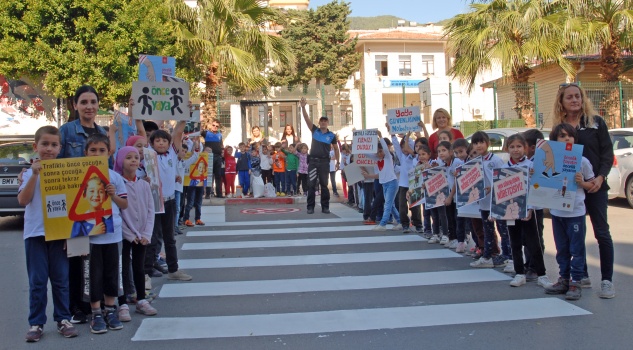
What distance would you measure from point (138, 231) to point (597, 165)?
14.4 feet

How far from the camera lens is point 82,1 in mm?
21094

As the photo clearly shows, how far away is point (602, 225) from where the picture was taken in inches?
235

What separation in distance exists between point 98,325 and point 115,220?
2.93 feet

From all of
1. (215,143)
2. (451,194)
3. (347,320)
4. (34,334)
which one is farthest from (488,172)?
(215,143)

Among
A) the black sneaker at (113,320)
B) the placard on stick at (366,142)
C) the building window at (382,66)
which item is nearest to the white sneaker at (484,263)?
the placard on stick at (366,142)

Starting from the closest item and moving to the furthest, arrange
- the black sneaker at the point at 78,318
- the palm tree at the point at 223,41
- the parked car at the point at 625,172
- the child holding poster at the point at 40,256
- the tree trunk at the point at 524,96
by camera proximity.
A: the child holding poster at the point at 40,256, the black sneaker at the point at 78,318, the parked car at the point at 625,172, the palm tree at the point at 223,41, the tree trunk at the point at 524,96

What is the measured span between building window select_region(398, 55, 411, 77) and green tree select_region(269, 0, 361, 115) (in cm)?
406

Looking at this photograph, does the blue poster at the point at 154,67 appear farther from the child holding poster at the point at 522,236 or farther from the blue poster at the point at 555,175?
the blue poster at the point at 555,175

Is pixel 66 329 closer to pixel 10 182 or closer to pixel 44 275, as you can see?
pixel 44 275

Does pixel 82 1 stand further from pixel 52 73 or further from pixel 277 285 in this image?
pixel 277 285

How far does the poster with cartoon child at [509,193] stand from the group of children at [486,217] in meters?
0.10

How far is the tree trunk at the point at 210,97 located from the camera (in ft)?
73.9

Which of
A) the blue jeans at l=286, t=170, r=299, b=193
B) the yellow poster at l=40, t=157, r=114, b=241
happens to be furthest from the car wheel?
the yellow poster at l=40, t=157, r=114, b=241

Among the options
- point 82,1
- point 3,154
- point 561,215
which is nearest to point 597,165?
point 561,215
